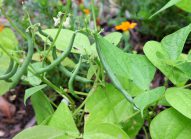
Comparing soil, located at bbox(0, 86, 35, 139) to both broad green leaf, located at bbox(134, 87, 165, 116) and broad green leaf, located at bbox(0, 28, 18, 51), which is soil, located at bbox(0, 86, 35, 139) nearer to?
broad green leaf, located at bbox(0, 28, 18, 51)

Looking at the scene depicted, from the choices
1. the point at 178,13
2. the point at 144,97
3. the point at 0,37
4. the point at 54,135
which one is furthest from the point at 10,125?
the point at 144,97

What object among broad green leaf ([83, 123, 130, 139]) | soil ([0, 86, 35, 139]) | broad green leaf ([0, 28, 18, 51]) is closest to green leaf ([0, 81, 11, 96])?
broad green leaf ([0, 28, 18, 51])

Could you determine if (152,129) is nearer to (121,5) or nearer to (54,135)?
(54,135)

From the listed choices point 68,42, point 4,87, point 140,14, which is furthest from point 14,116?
point 68,42

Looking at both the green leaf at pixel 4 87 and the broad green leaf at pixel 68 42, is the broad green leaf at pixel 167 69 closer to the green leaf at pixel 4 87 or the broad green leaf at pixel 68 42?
the broad green leaf at pixel 68 42

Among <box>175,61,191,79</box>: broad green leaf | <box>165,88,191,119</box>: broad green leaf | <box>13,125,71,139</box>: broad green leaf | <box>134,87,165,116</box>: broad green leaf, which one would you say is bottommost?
<box>13,125,71,139</box>: broad green leaf

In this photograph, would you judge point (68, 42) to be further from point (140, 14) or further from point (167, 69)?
point (140, 14)
